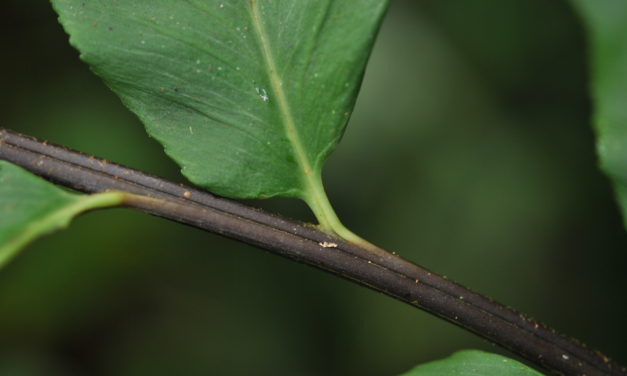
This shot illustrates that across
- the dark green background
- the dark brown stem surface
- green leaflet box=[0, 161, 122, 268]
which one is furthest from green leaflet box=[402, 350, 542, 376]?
the dark green background

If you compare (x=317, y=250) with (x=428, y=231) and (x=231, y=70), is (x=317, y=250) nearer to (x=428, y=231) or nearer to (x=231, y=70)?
(x=231, y=70)

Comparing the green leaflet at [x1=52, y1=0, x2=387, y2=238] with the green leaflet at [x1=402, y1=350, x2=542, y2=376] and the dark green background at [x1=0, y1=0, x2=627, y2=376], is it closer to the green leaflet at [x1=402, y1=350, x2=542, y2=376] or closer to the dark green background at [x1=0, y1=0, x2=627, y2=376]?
the green leaflet at [x1=402, y1=350, x2=542, y2=376]

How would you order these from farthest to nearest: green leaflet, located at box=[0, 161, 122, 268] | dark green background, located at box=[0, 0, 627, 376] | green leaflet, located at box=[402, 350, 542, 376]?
1. dark green background, located at box=[0, 0, 627, 376]
2. green leaflet, located at box=[402, 350, 542, 376]
3. green leaflet, located at box=[0, 161, 122, 268]

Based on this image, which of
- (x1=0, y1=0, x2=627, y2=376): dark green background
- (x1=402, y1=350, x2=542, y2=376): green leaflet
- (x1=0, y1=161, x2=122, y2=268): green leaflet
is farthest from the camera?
(x1=0, y1=0, x2=627, y2=376): dark green background

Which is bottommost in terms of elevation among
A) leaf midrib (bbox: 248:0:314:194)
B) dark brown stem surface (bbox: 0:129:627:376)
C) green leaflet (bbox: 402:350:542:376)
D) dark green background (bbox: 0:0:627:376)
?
dark green background (bbox: 0:0:627:376)

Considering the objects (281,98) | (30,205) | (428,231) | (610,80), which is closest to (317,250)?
(281,98)

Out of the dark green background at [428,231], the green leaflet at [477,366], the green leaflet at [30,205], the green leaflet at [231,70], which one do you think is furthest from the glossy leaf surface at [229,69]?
the dark green background at [428,231]

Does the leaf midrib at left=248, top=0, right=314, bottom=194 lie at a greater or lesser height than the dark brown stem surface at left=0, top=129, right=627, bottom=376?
greater

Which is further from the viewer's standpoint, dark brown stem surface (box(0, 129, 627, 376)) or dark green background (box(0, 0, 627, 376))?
dark green background (box(0, 0, 627, 376))
